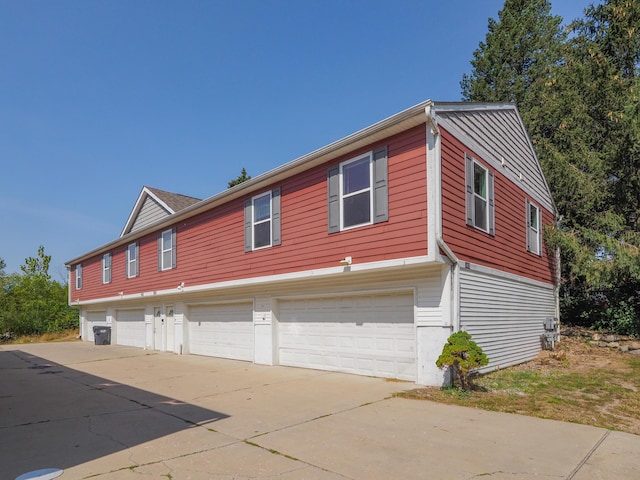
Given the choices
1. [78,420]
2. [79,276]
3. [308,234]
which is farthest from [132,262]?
[78,420]

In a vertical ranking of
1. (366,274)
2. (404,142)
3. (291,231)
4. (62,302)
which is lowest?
(62,302)

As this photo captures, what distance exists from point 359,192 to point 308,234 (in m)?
1.79

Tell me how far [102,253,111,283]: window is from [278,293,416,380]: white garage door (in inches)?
545

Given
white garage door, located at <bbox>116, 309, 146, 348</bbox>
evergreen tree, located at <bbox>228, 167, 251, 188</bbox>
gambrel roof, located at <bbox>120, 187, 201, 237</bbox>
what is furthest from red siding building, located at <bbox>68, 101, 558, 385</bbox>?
evergreen tree, located at <bbox>228, 167, 251, 188</bbox>

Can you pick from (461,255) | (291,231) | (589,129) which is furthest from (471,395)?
(589,129)

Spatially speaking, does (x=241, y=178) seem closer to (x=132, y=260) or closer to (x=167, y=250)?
(x=132, y=260)

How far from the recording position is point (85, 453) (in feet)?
17.3

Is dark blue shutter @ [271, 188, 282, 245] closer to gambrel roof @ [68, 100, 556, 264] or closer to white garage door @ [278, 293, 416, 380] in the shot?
gambrel roof @ [68, 100, 556, 264]

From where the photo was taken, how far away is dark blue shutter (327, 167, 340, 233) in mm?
10195

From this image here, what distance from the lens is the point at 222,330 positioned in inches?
602

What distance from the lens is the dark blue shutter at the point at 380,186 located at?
929 centimetres

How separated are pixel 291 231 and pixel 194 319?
744 cm

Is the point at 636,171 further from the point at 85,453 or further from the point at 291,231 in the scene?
the point at 85,453

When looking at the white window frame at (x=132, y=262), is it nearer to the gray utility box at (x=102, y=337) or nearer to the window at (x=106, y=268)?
the window at (x=106, y=268)
